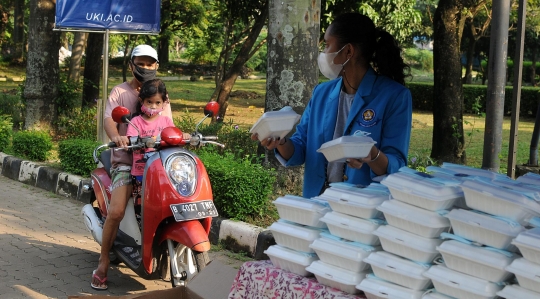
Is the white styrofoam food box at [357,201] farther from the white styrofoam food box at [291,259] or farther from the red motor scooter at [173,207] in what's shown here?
the red motor scooter at [173,207]

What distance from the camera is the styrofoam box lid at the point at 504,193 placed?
2.16 m

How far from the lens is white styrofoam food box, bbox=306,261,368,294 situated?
2.43 meters

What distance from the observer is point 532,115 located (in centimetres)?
2225

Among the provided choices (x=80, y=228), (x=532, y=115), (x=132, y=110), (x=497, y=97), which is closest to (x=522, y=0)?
(x=497, y=97)

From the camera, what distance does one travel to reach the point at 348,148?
2500 millimetres

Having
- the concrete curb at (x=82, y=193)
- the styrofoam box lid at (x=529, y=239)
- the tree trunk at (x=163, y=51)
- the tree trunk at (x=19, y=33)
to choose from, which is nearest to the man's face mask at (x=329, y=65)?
the styrofoam box lid at (x=529, y=239)

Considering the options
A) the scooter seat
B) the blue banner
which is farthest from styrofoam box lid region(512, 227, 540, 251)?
the blue banner

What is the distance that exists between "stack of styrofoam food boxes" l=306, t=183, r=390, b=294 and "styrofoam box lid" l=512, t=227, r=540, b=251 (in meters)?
0.54

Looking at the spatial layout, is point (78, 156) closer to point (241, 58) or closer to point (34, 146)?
point (34, 146)

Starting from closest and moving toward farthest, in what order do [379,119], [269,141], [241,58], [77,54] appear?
[269,141] < [379,119] < [241,58] < [77,54]

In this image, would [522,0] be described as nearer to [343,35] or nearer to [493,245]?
[343,35]

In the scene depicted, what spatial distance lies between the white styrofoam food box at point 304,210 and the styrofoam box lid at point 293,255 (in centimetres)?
12

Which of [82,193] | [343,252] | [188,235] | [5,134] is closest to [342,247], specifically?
[343,252]

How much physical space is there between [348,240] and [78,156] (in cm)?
638
